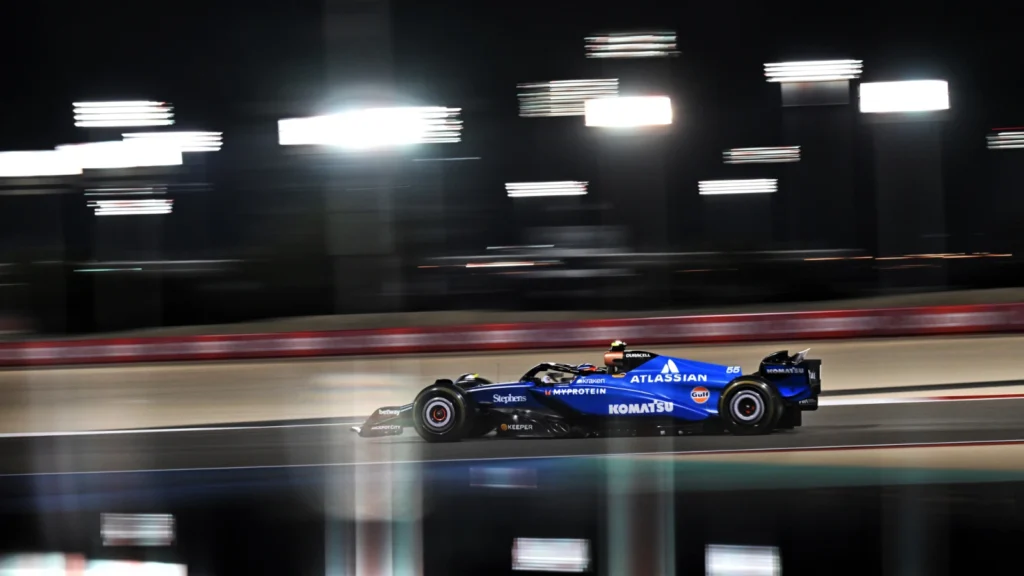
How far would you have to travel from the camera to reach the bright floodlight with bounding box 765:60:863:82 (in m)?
22.9

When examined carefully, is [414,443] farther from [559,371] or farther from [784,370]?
[784,370]

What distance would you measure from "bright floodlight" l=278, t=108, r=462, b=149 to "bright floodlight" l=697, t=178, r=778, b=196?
23.7 feet

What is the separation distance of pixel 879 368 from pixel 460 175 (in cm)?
1960

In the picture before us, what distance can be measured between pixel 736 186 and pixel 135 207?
17.0m

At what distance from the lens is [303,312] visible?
912 inches

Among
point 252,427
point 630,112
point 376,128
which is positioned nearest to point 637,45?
point 630,112

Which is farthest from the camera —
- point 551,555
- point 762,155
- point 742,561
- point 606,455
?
point 762,155

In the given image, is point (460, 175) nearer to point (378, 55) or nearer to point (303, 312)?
point (303, 312)

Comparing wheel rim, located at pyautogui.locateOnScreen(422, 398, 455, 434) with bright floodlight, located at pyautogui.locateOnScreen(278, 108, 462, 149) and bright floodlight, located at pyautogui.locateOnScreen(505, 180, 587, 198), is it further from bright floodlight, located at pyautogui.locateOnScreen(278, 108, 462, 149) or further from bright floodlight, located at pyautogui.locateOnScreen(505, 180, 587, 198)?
bright floodlight, located at pyautogui.locateOnScreen(505, 180, 587, 198)

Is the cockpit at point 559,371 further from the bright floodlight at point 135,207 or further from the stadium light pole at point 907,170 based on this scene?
the bright floodlight at point 135,207

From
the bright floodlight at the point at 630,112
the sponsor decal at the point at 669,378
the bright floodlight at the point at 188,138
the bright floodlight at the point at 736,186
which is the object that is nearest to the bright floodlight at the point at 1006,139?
the bright floodlight at the point at 736,186

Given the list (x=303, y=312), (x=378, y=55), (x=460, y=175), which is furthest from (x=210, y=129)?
Result: (x=378, y=55)

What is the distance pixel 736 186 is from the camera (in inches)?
1184

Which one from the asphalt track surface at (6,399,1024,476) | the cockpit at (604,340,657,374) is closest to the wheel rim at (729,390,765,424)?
the asphalt track surface at (6,399,1024,476)
